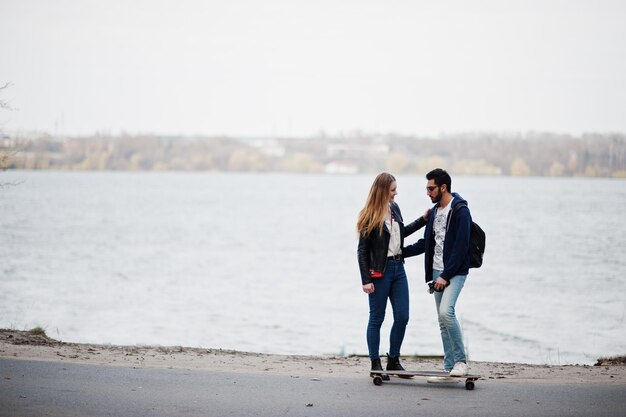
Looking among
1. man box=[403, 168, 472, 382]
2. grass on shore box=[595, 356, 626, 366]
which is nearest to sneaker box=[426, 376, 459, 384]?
man box=[403, 168, 472, 382]

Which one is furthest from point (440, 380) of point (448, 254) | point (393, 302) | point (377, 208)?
point (377, 208)

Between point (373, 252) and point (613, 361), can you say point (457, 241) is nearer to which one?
point (373, 252)

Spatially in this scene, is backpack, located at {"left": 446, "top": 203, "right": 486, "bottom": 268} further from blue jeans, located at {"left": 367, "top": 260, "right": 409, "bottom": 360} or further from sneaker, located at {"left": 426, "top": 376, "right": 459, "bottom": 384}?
sneaker, located at {"left": 426, "top": 376, "right": 459, "bottom": 384}

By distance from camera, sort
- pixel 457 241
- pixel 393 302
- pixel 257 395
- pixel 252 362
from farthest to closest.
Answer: pixel 252 362 → pixel 393 302 → pixel 457 241 → pixel 257 395

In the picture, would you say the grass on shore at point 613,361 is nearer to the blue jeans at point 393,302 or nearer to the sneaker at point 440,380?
the sneaker at point 440,380

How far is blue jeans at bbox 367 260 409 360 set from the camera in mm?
8641

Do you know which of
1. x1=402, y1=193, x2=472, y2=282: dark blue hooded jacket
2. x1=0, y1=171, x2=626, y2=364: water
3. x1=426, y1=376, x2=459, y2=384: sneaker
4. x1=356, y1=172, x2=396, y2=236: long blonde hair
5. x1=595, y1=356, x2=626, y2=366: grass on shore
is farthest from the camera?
x1=0, y1=171, x2=626, y2=364: water

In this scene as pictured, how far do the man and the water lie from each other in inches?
357

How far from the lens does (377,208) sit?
28.1ft

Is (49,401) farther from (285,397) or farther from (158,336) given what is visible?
(158,336)

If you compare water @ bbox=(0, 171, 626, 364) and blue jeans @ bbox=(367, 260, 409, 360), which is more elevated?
blue jeans @ bbox=(367, 260, 409, 360)

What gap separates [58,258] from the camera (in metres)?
51.0

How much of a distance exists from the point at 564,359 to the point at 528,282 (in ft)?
73.8

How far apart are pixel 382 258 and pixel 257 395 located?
1865 mm
